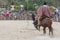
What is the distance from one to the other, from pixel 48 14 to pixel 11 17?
13589 mm

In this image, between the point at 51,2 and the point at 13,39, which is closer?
the point at 13,39

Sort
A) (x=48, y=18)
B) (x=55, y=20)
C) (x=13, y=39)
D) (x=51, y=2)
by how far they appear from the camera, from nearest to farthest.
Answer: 1. (x=13, y=39)
2. (x=48, y=18)
3. (x=55, y=20)
4. (x=51, y=2)

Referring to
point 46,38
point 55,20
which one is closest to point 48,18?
point 46,38

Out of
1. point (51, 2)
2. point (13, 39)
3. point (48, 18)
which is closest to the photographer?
point (13, 39)

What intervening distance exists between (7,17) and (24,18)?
5.24ft

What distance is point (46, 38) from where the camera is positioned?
1316cm

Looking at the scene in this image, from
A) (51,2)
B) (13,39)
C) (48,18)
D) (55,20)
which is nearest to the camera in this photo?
(13,39)

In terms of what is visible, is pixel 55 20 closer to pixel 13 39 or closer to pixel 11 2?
pixel 13 39

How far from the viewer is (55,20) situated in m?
26.3

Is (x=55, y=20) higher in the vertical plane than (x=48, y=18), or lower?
→ lower

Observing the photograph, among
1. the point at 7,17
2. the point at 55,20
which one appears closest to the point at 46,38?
the point at 55,20

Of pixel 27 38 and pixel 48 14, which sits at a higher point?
pixel 48 14

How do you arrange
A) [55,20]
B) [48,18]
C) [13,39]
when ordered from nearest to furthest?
[13,39] < [48,18] < [55,20]

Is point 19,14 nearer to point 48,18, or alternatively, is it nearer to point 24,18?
point 24,18
